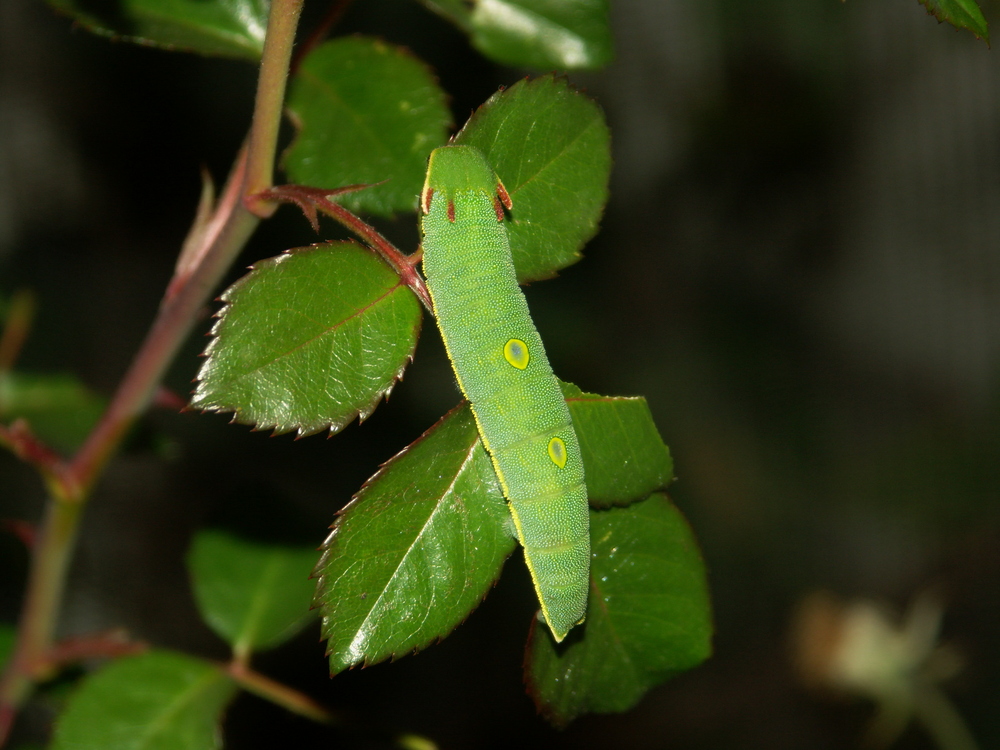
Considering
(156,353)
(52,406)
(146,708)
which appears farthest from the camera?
(52,406)

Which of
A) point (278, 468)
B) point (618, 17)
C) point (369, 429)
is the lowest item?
point (278, 468)

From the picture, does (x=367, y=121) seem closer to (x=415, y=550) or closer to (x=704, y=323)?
(x=415, y=550)

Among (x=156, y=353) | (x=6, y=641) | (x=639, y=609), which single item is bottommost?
(x=6, y=641)

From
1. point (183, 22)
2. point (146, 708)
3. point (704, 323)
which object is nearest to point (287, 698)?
point (146, 708)

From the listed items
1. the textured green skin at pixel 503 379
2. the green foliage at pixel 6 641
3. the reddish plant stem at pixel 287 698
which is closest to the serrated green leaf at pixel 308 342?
the textured green skin at pixel 503 379

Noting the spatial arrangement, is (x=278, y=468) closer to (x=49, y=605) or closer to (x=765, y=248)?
(x=49, y=605)

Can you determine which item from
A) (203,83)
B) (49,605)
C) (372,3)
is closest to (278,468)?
(203,83)
